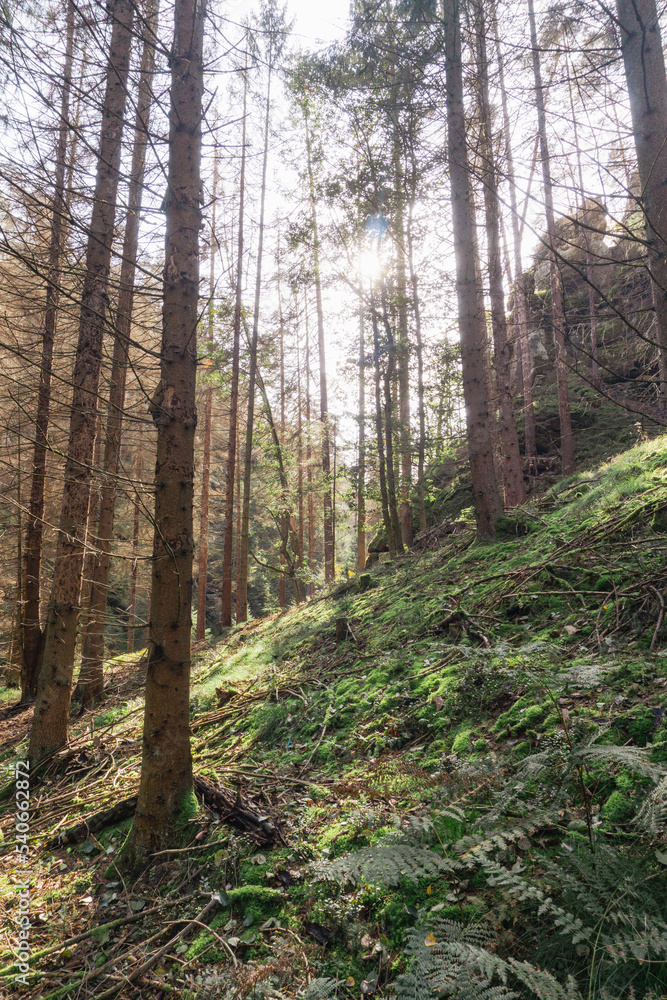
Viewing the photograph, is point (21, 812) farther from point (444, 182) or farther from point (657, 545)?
point (444, 182)

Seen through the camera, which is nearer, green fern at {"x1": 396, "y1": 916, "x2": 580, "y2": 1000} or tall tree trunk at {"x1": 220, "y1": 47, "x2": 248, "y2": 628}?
green fern at {"x1": 396, "y1": 916, "x2": 580, "y2": 1000}

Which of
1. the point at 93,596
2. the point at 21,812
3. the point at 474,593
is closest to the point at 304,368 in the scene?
the point at 93,596

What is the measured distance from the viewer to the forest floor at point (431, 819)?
1652mm

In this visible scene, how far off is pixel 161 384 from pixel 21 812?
4.29 metres

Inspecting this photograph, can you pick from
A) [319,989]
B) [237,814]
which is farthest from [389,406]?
[319,989]

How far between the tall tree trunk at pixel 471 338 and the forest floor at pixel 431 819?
1.23 metres

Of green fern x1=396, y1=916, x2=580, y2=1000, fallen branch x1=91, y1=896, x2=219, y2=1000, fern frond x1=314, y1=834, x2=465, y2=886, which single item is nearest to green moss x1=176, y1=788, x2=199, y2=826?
fallen branch x1=91, y1=896, x2=219, y2=1000

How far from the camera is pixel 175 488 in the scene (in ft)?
11.0

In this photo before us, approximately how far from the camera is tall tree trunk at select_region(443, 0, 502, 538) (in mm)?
6574

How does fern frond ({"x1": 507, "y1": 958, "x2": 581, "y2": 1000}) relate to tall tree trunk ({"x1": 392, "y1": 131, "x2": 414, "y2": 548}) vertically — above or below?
below

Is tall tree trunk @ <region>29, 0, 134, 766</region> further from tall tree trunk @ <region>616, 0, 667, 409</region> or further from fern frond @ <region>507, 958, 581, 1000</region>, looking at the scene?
fern frond @ <region>507, 958, 581, 1000</region>

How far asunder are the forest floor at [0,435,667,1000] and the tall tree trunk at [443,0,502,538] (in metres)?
1.23

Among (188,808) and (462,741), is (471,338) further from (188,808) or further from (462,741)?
(188,808)

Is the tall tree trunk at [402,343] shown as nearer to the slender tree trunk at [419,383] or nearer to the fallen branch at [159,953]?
the slender tree trunk at [419,383]
